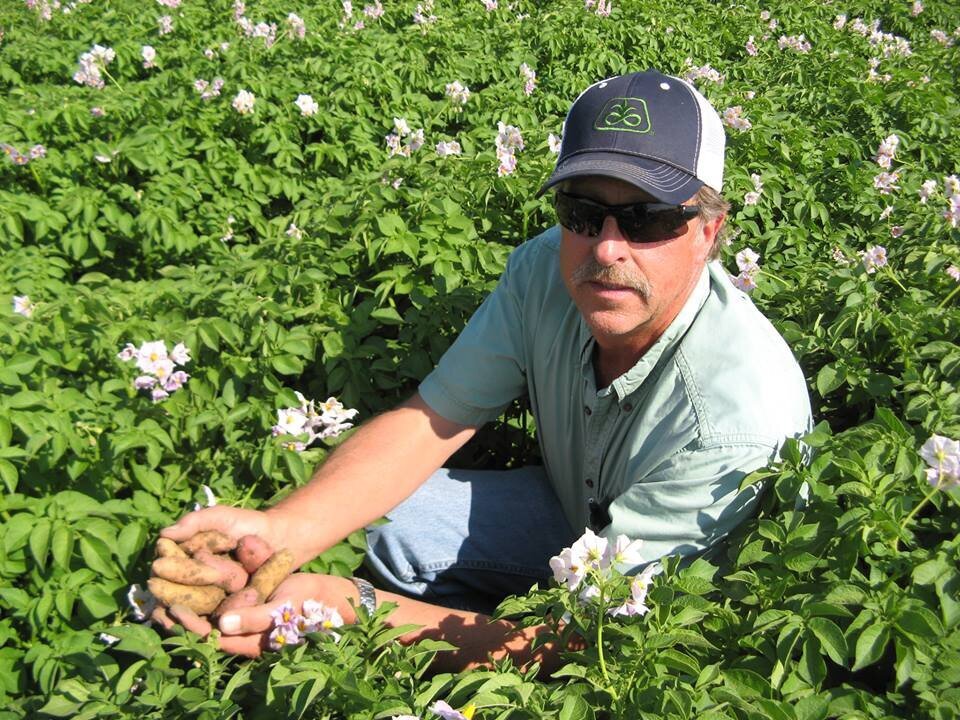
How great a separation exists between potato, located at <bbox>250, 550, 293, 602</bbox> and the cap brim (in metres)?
0.94

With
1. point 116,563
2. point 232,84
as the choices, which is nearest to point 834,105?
point 232,84

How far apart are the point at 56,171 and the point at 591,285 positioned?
304cm

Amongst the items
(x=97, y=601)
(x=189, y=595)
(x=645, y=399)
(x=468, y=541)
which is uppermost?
(x=645, y=399)

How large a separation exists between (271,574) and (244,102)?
2.92 meters

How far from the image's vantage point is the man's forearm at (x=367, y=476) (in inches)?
79.3

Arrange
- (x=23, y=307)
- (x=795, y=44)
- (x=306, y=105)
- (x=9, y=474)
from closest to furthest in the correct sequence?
(x=9, y=474)
(x=23, y=307)
(x=306, y=105)
(x=795, y=44)

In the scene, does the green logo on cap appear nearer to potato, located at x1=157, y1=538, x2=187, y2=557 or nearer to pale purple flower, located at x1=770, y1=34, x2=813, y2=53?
potato, located at x1=157, y1=538, x2=187, y2=557

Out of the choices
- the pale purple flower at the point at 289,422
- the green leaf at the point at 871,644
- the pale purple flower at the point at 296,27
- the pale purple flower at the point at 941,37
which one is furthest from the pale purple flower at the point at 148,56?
the pale purple flower at the point at 941,37

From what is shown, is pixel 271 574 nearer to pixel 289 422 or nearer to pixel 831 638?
pixel 289 422

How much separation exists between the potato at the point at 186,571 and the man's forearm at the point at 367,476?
20 cm

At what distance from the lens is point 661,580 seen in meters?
1.61

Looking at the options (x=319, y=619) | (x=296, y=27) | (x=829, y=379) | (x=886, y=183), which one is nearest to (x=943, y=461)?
(x=829, y=379)

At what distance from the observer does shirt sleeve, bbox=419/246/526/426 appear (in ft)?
7.47

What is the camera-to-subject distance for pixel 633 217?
72.9 inches
